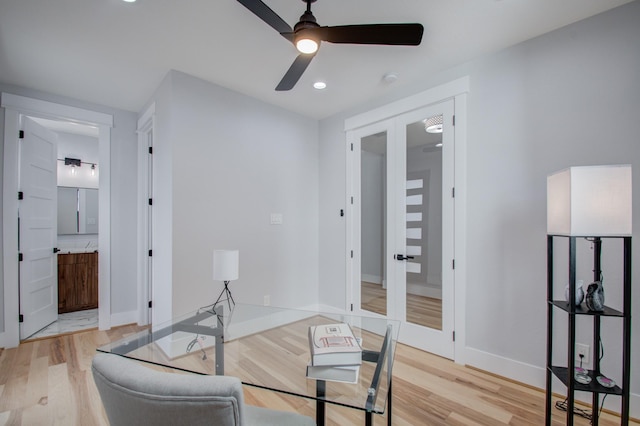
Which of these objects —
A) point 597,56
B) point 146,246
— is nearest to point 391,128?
point 597,56

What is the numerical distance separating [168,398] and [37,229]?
12.6 ft

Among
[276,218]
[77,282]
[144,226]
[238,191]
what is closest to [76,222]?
[77,282]

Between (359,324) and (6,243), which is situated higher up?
(6,243)

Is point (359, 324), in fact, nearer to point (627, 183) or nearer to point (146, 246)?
point (627, 183)

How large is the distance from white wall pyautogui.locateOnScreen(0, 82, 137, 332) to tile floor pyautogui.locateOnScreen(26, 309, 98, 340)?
438 millimetres

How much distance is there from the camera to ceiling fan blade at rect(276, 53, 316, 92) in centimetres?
186

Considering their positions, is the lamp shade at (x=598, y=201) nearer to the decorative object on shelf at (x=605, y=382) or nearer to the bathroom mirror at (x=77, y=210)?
the decorative object on shelf at (x=605, y=382)

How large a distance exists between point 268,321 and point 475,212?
6.45 ft

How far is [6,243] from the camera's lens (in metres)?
2.91

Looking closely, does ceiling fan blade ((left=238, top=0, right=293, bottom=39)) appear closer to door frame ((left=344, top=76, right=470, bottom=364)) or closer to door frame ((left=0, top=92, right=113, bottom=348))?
door frame ((left=344, top=76, right=470, bottom=364))

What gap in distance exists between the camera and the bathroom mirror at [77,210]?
4430mm

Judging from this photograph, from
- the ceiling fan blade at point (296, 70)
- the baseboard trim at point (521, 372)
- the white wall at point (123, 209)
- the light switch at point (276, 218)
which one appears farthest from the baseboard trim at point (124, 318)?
the baseboard trim at point (521, 372)

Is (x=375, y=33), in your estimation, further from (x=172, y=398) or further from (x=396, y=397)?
(x=396, y=397)

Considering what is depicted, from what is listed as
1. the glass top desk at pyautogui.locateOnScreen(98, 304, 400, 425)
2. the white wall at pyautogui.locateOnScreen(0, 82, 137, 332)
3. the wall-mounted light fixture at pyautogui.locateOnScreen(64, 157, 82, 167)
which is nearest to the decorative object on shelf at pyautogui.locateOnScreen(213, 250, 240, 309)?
the glass top desk at pyautogui.locateOnScreen(98, 304, 400, 425)
